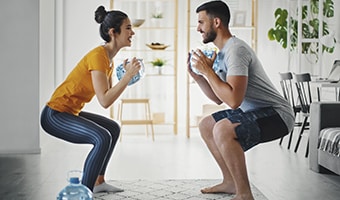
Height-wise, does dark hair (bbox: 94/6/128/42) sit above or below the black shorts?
above

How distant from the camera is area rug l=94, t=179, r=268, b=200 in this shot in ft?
11.8

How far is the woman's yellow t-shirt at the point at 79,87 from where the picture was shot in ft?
11.1

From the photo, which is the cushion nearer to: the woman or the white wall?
the woman

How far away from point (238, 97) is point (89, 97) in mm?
922

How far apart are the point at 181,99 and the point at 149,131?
26.2 inches

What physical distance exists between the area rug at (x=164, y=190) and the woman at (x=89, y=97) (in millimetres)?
297

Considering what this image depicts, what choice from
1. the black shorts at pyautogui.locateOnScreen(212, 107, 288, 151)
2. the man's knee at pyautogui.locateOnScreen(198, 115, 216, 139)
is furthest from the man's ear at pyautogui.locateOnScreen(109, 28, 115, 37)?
the black shorts at pyautogui.locateOnScreen(212, 107, 288, 151)

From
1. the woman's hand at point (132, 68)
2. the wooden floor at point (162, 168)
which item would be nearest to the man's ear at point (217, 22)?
the woman's hand at point (132, 68)

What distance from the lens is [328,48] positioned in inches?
300

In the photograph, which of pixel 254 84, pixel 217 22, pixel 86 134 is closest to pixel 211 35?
pixel 217 22

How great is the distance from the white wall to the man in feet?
8.77

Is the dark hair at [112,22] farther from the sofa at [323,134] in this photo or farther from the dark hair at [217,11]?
the sofa at [323,134]

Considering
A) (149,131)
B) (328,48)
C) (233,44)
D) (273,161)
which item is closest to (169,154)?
(273,161)

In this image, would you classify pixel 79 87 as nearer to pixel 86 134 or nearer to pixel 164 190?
pixel 86 134
